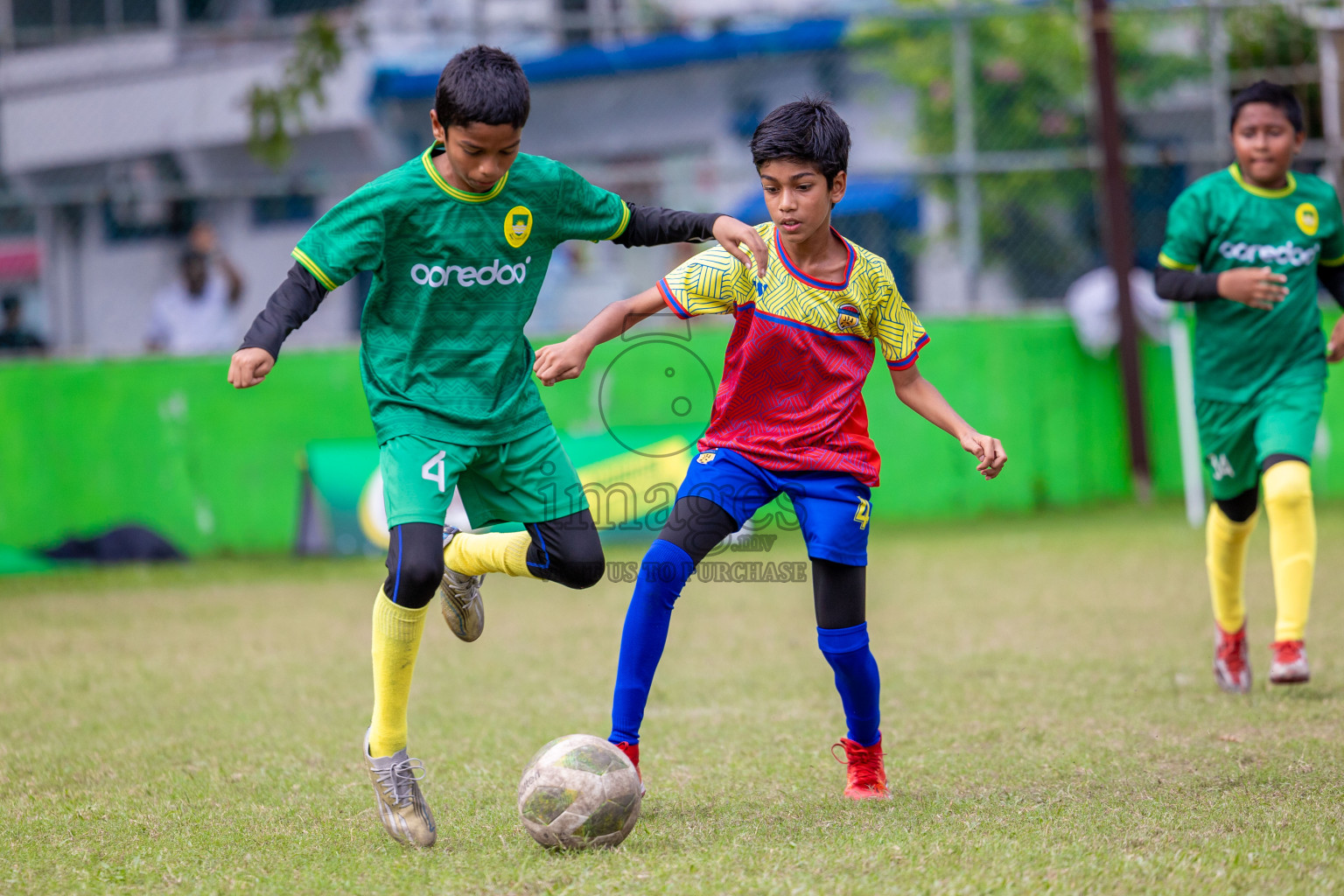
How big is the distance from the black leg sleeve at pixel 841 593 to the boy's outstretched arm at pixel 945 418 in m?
0.45

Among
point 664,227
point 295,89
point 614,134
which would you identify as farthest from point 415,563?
point 614,134

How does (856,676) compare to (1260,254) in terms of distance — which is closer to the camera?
(856,676)

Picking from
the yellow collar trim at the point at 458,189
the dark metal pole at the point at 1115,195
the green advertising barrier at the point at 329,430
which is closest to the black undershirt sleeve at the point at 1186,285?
the yellow collar trim at the point at 458,189

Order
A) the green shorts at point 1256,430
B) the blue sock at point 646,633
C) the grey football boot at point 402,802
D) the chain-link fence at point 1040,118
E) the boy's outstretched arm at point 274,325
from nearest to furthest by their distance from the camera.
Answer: the boy's outstretched arm at point 274,325 < the grey football boot at point 402,802 < the blue sock at point 646,633 < the green shorts at point 1256,430 < the chain-link fence at point 1040,118

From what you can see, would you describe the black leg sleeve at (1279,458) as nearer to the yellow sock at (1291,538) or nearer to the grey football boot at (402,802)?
the yellow sock at (1291,538)

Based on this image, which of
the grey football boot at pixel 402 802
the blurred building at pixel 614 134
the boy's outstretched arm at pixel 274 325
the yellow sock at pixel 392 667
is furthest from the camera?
the blurred building at pixel 614 134

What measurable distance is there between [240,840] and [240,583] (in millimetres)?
5486

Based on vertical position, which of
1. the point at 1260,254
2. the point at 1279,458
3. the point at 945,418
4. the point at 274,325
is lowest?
the point at 1279,458

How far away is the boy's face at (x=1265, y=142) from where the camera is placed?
201 inches

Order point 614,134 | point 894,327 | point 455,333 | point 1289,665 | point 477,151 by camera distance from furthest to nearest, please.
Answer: point 614,134 → point 1289,665 → point 894,327 → point 455,333 → point 477,151

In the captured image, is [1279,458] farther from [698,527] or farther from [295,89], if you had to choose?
[295,89]

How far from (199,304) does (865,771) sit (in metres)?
8.14

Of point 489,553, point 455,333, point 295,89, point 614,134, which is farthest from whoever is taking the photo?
point 614,134

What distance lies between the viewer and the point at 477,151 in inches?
140
